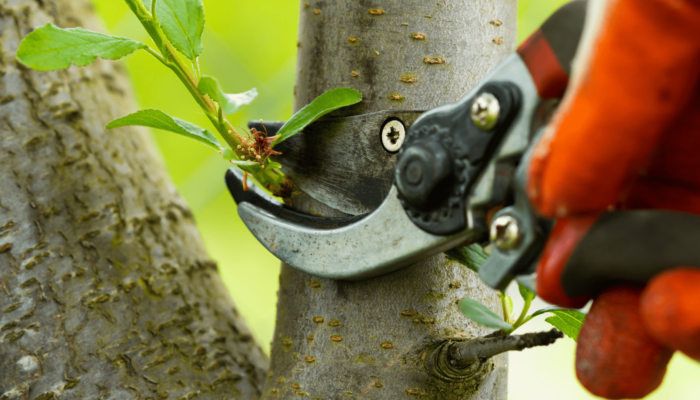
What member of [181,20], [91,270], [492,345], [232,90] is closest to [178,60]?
[181,20]

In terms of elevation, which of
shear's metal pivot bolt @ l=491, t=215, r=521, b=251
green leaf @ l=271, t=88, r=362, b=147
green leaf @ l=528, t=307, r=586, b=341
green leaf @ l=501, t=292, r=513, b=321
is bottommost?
green leaf @ l=501, t=292, r=513, b=321

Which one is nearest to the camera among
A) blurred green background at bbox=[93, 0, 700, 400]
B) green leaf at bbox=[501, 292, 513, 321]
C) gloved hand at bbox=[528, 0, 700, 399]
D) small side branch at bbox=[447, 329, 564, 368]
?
gloved hand at bbox=[528, 0, 700, 399]

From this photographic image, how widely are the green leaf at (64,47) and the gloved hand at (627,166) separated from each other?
1.16 feet

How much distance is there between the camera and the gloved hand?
0.84ft

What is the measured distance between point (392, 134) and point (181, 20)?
20 cm

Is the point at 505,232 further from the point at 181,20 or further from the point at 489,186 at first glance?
the point at 181,20

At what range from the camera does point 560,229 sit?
0.32 meters

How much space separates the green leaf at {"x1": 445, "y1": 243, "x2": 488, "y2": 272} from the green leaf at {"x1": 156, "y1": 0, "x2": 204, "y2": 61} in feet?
0.93

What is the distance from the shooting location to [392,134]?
1.52 feet

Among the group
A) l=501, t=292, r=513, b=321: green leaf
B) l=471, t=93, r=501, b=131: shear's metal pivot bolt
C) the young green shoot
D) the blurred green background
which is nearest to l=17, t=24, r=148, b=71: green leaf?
the young green shoot

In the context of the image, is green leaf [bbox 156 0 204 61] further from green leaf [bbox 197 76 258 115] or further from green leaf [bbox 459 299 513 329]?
green leaf [bbox 459 299 513 329]

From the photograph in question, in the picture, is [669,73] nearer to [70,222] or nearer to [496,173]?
[496,173]

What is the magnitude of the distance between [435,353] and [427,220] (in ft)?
0.48

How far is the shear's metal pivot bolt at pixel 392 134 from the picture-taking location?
46 centimetres
